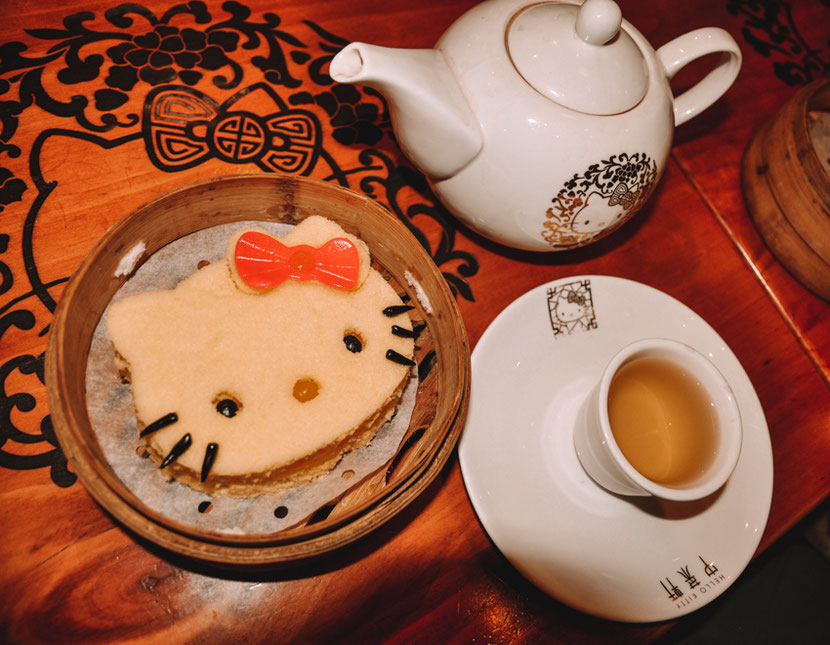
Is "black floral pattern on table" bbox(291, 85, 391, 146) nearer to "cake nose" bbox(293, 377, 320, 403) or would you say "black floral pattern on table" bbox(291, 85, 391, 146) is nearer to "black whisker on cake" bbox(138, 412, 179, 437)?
"cake nose" bbox(293, 377, 320, 403)

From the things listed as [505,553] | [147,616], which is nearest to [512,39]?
[505,553]

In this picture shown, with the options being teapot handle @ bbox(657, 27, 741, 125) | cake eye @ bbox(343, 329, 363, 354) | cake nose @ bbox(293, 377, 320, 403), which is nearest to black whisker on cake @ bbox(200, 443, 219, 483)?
cake nose @ bbox(293, 377, 320, 403)

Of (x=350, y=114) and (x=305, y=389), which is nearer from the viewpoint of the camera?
(x=305, y=389)

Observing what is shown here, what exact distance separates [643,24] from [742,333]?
3.11 ft

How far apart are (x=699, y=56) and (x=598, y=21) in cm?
28

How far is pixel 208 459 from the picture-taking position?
80 cm

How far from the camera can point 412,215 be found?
1230 millimetres

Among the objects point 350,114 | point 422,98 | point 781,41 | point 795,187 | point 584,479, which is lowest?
point 584,479

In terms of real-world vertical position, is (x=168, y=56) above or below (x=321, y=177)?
above

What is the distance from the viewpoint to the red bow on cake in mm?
938

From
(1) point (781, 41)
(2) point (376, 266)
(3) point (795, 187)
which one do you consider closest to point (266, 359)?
(2) point (376, 266)

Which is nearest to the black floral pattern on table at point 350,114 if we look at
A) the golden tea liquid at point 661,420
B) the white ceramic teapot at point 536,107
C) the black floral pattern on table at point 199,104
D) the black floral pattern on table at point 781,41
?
the black floral pattern on table at point 199,104

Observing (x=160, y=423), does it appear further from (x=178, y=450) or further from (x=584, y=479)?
(x=584, y=479)

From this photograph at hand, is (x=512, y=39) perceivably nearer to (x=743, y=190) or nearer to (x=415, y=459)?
(x=415, y=459)
